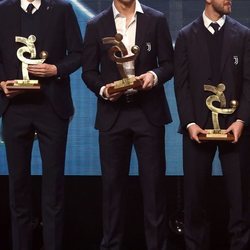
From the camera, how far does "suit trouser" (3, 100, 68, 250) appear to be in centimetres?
383

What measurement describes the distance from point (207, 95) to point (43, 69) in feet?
2.96

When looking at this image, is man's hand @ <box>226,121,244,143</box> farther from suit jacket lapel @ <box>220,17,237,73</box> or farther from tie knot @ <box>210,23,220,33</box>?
tie knot @ <box>210,23,220,33</box>

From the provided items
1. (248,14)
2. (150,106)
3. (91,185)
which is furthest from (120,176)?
(248,14)

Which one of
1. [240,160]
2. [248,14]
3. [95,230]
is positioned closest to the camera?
[240,160]

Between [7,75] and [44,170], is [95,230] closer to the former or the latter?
[44,170]

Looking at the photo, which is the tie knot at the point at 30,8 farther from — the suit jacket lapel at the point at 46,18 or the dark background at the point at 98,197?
the dark background at the point at 98,197

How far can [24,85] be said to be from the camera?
3758 mm

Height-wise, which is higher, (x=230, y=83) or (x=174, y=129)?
(x=230, y=83)

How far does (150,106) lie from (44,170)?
0.68m

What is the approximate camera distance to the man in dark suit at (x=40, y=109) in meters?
3.83

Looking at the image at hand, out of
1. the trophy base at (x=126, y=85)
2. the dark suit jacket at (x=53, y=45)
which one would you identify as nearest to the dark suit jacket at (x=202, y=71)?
the trophy base at (x=126, y=85)

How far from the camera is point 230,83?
3787 millimetres

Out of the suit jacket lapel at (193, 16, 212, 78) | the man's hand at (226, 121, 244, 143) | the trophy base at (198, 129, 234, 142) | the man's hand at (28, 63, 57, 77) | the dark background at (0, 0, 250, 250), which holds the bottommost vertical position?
the dark background at (0, 0, 250, 250)

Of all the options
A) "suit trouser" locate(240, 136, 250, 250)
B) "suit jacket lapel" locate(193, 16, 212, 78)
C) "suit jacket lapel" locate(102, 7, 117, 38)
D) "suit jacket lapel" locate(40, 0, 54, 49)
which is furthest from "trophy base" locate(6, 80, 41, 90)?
"suit trouser" locate(240, 136, 250, 250)
